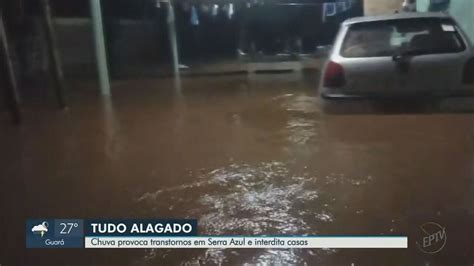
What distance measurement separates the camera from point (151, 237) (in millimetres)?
1399

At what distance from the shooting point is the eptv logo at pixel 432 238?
138cm

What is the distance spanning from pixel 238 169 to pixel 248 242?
216 mm

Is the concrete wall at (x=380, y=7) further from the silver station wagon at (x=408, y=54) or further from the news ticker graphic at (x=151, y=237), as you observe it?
the news ticker graphic at (x=151, y=237)

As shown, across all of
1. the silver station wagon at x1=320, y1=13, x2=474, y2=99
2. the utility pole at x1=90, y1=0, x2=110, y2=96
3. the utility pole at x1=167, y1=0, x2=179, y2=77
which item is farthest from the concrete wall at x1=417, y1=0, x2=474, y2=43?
→ the utility pole at x1=90, y1=0, x2=110, y2=96

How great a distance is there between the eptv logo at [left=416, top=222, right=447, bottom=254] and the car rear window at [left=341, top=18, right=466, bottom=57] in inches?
19.7

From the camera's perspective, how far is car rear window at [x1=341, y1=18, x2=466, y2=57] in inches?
52.4

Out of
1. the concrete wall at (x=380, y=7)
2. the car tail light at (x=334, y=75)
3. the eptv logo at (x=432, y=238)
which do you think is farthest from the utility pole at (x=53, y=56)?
the eptv logo at (x=432, y=238)

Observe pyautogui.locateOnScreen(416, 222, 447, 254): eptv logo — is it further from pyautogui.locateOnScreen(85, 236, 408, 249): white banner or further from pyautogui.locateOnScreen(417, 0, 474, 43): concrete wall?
pyautogui.locateOnScreen(417, 0, 474, 43): concrete wall

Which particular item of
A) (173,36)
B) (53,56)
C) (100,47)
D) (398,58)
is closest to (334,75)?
(398,58)

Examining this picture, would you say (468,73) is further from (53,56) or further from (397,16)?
(53,56)

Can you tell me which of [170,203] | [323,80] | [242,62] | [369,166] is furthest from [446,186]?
[170,203]

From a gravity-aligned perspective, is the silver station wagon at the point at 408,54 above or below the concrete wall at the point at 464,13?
below

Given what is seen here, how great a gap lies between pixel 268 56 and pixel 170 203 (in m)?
0.52

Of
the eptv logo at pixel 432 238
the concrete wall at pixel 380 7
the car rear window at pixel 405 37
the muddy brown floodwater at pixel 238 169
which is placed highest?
the concrete wall at pixel 380 7
